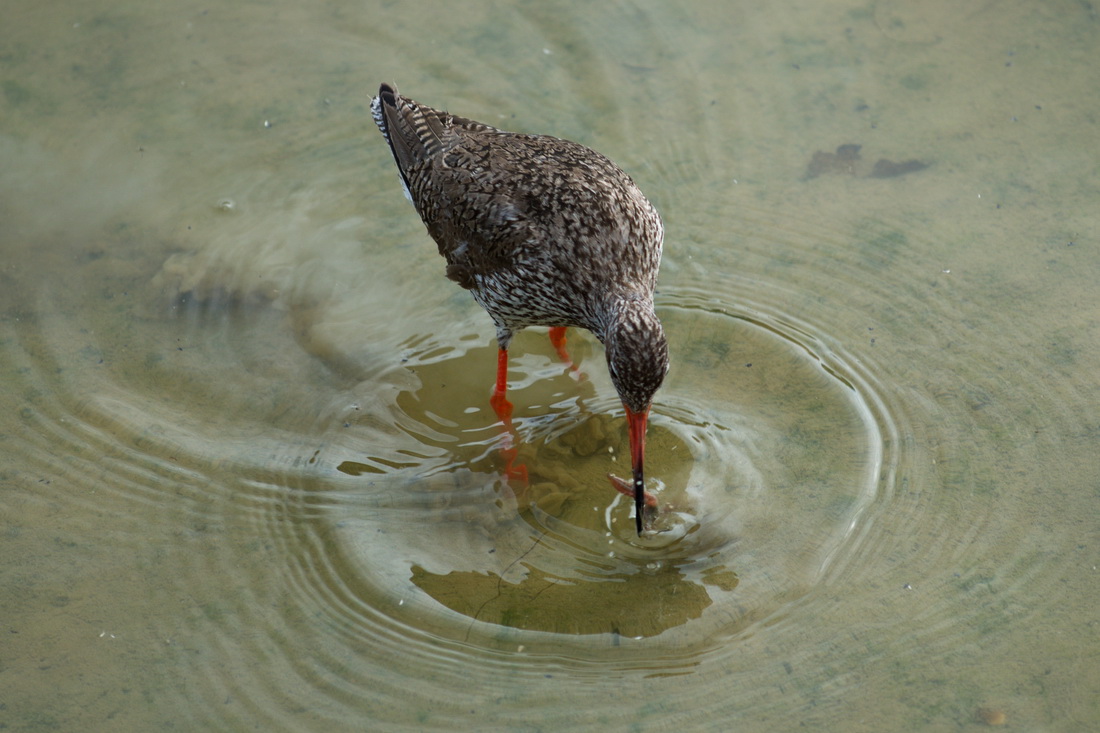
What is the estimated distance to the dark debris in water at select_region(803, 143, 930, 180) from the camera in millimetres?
6922

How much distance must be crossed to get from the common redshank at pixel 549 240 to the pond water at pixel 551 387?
599 mm

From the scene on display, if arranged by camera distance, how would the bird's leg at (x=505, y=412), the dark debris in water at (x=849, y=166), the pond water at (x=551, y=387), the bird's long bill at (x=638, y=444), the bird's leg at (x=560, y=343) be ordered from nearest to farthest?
the pond water at (x=551, y=387) < the bird's long bill at (x=638, y=444) < the bird's leg at (x=505, y=412) < the bird's leg at (x=560, y=343) < the dark debris in water at (x=849, y=166)

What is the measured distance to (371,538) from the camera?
517cm

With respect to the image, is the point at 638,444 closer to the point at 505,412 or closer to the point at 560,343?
the point at 505,412

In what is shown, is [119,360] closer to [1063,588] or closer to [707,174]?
[707,174]

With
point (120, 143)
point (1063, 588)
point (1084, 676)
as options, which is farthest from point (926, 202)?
point (120, 143)

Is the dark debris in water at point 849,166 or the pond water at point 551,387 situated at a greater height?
the dark debris in water at point 849,166

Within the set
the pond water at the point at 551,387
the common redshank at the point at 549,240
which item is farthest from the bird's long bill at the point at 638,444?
the pond water at the point at 551,387

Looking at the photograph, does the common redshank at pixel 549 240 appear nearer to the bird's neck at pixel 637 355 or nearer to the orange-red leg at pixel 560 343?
the bird's neck at pixel 637 355

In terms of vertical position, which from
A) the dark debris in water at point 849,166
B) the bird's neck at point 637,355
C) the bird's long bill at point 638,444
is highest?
the dark debris in water at point 849,166

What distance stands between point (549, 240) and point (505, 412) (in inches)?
43.0

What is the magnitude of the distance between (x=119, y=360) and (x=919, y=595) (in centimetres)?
450

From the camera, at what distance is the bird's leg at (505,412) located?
5.55 meters

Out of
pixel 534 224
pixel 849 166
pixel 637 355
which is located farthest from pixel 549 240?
pixel 849 166
